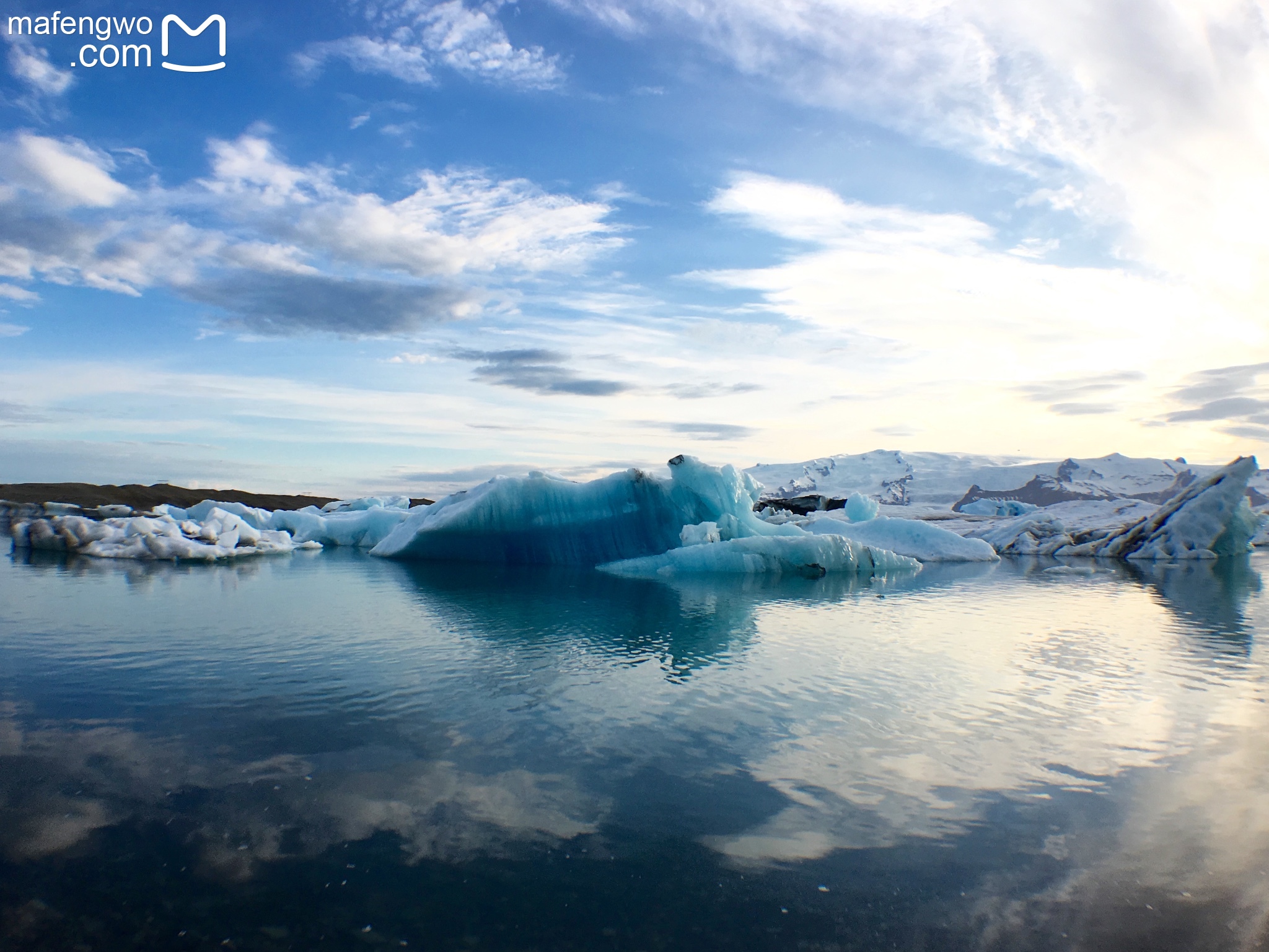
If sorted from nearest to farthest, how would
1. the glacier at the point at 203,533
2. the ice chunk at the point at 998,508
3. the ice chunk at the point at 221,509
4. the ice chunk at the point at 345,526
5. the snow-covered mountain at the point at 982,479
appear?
the glacier at the point at 203,533 < the ice chunk at the point at 345,526 < the ice chunk at the point at 221,509 < the ice chunk at the point at 998,508 < the snow-covered mountain at the point at 982,479

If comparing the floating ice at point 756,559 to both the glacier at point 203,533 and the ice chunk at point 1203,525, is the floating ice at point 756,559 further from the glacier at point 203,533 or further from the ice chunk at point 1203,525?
the ice chunk at point 1203,525

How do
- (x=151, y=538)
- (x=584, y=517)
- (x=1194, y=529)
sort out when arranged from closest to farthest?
(x=151, y=538) → (x=584, y=517) → (x=1194, y=529)

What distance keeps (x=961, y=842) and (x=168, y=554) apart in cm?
2081

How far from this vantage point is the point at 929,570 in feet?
70.6

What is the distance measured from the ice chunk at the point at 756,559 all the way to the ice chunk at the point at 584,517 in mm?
1642

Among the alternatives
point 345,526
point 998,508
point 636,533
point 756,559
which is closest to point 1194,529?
point 756,559

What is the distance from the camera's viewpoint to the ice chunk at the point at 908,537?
79.8ft

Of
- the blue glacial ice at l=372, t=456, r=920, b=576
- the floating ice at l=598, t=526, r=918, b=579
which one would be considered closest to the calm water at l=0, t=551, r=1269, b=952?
the floating ice at l=598, t=526, r=918, b=579

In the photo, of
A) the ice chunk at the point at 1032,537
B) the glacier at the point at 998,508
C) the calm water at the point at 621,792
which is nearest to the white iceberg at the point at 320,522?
the calm water at the point at 621,792

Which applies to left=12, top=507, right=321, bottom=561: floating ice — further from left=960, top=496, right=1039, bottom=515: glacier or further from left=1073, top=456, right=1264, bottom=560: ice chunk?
left=960, top=496, right=1039, bottom=515: glacier

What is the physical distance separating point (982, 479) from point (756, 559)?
103786mm

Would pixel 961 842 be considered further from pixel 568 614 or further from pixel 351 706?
pixel 568 614

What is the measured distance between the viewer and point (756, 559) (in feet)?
60.1

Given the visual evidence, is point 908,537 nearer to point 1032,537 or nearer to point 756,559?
point 756,559
